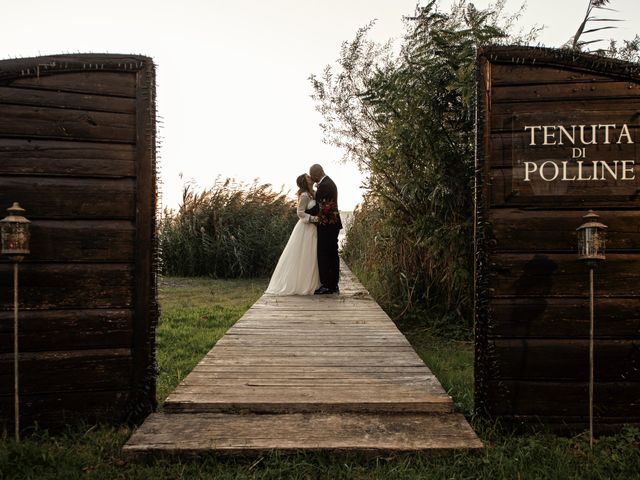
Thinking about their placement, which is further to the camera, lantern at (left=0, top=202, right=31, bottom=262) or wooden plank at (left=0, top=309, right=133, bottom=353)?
wooden plank at (left=0, top=309, right=133, bottom=353)

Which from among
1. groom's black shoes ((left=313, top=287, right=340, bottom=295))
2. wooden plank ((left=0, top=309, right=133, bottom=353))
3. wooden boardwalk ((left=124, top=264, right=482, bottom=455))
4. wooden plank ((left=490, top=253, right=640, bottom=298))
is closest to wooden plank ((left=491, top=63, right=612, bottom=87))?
wooden plank ((left=490, top=253, right=640, bottom=298))

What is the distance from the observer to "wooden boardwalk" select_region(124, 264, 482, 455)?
7.77ft

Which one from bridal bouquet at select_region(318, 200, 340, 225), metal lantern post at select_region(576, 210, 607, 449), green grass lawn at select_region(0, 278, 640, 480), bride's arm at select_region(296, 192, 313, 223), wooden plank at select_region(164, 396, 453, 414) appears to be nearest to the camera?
green grass lawn at select_region(0, 278, 640, 480)

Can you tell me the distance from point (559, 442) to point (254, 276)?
10.3 meters

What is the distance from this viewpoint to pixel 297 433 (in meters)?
2.47

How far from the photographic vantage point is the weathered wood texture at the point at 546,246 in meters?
2.67

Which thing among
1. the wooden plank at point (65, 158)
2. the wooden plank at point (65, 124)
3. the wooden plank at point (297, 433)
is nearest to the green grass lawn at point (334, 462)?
the wooden plank at point (297, 433)

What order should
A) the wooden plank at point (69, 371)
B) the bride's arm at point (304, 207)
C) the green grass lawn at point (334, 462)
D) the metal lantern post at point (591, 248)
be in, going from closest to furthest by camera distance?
the green grass lawn at point (334, 462) < the metal lantern post at point (591, 248) < the wooden plank at point (69, 371) < the bride's arm at point (304, 207)

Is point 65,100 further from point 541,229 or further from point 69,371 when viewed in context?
point 541,229

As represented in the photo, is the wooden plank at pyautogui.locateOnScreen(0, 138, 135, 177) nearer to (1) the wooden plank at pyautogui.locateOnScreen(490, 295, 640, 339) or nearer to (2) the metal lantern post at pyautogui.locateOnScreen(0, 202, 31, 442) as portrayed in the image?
(2) the metal lantern post at pyautogui.locateOnScreen(0, 202, 31, 442)

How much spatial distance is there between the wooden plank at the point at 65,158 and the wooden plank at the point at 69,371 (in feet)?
3.24

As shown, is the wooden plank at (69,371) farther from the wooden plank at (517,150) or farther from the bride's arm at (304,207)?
Result: the bride's arm at (304,207)

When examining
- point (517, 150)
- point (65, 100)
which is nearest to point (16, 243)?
point (65, 100)

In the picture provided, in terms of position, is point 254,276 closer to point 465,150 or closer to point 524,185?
point 465,150
